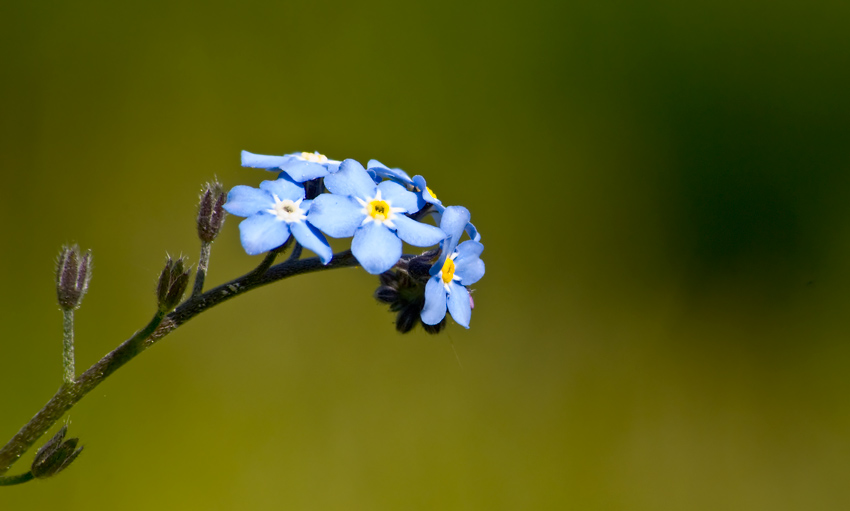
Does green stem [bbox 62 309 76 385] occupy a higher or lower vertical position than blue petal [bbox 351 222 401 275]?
lower

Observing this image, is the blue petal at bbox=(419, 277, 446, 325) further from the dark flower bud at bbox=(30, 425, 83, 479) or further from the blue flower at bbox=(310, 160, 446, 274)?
the dark flower bud at bbox=(30, 425, 83, 479)

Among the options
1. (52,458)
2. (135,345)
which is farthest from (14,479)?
(135,345)

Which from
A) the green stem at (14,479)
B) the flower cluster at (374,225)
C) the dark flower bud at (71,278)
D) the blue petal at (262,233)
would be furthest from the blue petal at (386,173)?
the green stem at (14,479)

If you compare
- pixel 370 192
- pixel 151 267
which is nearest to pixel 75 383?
pixel 370 192

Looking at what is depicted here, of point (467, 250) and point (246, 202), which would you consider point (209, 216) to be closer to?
point (246, 202)

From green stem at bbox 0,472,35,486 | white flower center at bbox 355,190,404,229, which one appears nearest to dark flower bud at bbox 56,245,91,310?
green stem at bbox 0,472,35,486

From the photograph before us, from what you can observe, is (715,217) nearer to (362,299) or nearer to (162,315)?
(362,299)

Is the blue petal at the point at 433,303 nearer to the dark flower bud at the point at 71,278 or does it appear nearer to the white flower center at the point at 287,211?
the white flower center at the point at 287,211
